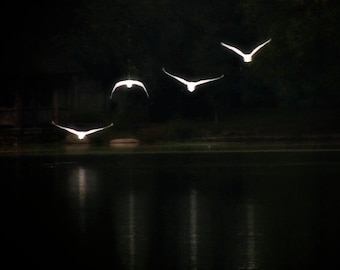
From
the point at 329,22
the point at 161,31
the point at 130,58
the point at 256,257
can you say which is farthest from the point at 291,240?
the point at 161,31

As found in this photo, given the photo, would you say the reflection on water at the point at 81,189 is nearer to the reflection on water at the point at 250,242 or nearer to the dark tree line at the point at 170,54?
the reflection on water at the point at 250,242

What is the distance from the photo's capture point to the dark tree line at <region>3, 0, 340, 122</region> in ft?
182

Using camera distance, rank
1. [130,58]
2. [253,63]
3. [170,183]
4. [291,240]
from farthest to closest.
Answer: [130,58], [253,63], [170,183], [291,240]

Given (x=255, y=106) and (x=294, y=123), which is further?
(x=255, y=106)

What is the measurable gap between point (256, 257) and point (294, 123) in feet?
124

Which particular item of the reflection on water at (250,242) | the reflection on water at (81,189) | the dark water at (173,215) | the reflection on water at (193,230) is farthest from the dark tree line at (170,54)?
the reflection on water at (250,242)

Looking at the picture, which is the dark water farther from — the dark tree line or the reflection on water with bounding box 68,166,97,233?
the dark tree line

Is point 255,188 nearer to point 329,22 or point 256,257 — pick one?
point 256,257

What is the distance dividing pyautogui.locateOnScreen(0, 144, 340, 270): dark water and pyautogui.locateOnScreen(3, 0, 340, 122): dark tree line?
22.4 meters

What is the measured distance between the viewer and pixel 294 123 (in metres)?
52.0

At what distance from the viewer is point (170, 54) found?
59.0 metres

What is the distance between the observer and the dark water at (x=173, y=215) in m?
14.9

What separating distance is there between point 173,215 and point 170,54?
39969 mm

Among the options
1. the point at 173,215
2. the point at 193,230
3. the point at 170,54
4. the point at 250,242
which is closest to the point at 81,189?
the point at 173,215
